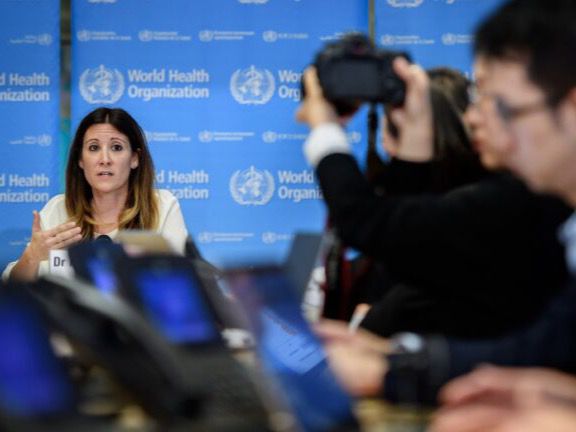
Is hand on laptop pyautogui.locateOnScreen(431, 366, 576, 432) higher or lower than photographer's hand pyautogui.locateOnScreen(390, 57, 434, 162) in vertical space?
lower

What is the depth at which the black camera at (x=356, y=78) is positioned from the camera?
171 centimetres

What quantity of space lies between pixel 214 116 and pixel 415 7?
4.52 feet

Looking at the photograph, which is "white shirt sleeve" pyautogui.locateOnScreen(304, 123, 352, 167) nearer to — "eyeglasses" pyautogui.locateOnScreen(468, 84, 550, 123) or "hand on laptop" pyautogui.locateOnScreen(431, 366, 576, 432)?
"eyeglasses" pyautogui.locateOnScreen(468, 84, 550, 123)

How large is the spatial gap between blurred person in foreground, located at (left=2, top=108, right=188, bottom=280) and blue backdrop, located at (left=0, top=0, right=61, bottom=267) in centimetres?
135

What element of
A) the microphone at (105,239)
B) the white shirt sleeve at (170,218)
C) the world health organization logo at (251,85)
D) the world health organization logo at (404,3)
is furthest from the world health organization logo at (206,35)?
the microphone at (105,239)

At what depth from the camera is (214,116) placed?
17.0 feet

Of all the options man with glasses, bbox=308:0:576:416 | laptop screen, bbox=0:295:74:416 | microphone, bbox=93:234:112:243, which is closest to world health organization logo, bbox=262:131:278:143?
microphone, bbox=93:234:112:243

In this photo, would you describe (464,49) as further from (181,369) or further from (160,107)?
(181,369)

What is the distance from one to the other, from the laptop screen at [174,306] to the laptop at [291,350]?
6cm

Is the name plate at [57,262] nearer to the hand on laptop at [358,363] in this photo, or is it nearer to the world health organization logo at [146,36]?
the hand on laptop at [358,363]

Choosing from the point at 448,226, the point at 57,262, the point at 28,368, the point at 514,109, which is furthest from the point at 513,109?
the point at 57,262

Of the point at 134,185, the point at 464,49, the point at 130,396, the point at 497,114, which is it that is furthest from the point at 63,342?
the point at 464,49

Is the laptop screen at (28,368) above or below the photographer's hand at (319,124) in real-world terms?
below

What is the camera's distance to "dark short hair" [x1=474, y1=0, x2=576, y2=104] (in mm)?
1350
